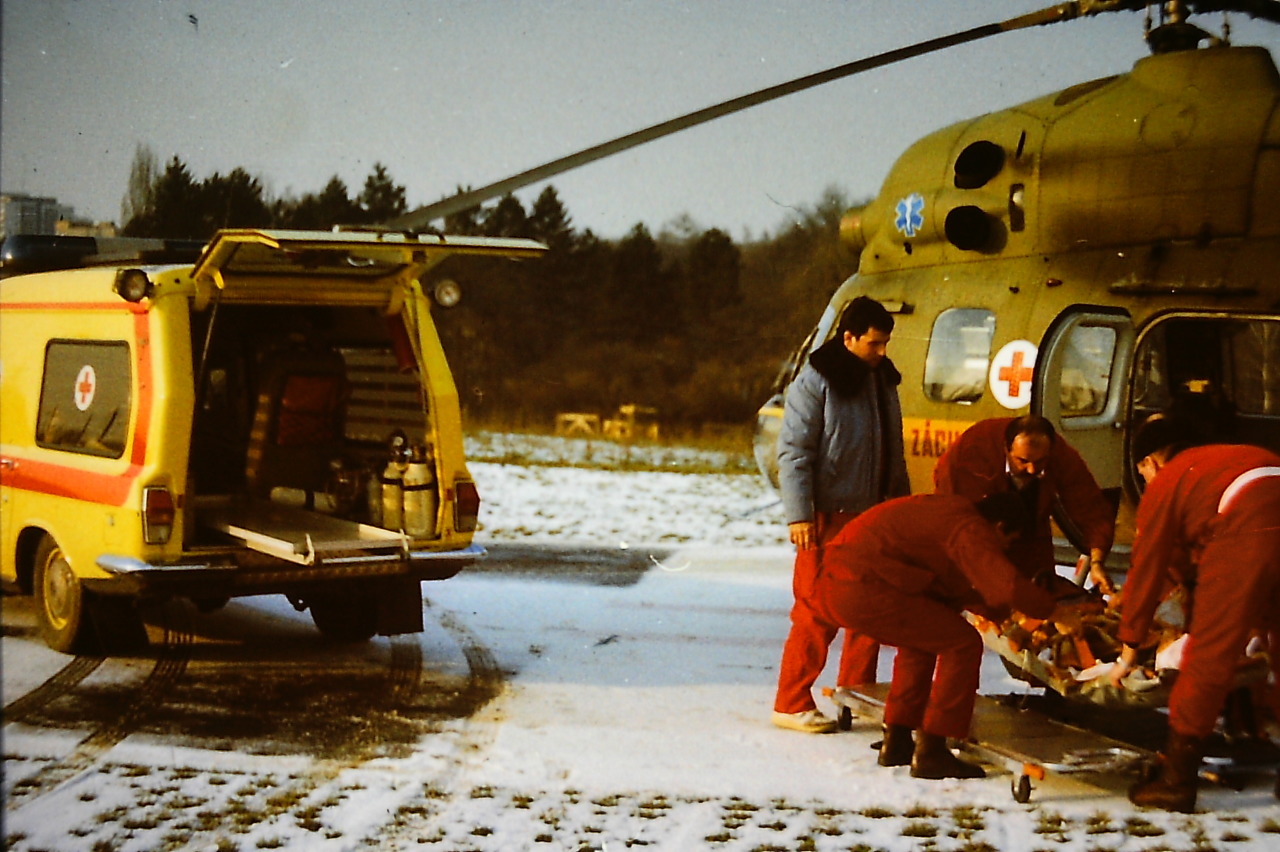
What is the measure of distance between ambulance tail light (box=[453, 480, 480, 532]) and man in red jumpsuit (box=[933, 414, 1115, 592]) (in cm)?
247

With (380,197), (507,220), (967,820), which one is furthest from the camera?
(507,220)

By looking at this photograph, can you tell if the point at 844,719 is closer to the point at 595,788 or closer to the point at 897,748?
the point at 897,748

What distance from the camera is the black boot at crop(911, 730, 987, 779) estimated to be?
530 cm

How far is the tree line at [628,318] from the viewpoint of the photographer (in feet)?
108

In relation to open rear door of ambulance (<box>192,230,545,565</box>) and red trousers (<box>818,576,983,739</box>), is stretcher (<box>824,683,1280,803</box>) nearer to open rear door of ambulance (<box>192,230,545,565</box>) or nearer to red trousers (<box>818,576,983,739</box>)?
red trousers (<box>818,576,983,739</box>)

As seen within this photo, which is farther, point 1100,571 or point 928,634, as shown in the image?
point 1100,571

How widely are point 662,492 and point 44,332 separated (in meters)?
9.98

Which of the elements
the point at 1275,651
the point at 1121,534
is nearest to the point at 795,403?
the point at 1275,651

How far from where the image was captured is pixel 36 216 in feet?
21.7

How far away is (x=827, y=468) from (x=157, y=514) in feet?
10.4

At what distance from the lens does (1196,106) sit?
7.98 meters

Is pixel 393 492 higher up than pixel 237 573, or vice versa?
pixel 393 492

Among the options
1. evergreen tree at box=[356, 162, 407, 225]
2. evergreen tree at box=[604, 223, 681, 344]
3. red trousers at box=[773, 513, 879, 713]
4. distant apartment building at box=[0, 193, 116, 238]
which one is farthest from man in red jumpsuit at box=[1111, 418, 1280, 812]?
evergreen tree at box=[604, 223, 681, 344]

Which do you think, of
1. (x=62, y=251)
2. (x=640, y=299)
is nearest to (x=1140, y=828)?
(x=62, y=251)
